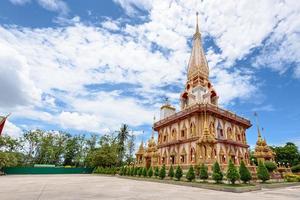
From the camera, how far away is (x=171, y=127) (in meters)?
33.2

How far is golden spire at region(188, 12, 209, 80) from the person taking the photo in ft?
119

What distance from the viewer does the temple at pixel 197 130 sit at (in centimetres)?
2648

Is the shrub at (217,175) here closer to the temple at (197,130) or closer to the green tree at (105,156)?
the temple at (197,130)

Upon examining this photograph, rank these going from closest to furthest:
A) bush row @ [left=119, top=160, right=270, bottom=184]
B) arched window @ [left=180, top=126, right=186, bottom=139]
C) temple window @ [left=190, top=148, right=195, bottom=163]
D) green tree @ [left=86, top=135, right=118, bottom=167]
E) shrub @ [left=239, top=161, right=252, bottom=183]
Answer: bush row @ [left=119, top=160, right=270, bottom=184], shrub @ [left=239, top=161, right=252, bottom=183], temple window @ [left=190, top=148, right=195, bottom=163], arched window @ [left=180, top=126, right=186, bottom=139], green tree @ [left=86, top=135, right=118, bottom=167]

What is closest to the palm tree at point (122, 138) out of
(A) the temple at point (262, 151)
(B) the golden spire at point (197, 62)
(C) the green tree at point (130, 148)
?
(C) the green tree at point (130, 148)

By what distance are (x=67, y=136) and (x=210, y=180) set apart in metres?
49.4

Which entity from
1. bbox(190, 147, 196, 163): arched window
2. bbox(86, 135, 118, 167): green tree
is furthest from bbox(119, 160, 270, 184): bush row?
bbox(86, 135, 118, 167): green tree

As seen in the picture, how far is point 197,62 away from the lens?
3762 centimetres

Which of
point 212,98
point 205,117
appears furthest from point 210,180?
point 212,98

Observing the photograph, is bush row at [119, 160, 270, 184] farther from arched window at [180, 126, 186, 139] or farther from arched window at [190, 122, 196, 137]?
arched window at [180, 126, 186, 139]

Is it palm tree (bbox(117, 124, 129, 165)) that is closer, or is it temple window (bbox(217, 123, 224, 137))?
temple window (bbox(217, 123, 224, 137))

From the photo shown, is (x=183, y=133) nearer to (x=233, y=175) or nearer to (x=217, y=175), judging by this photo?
(x=217, y=175)

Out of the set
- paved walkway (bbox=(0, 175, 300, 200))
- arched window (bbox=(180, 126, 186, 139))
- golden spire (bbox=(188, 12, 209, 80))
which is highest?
golden spire (bbox=(188, 12, 209, 80))

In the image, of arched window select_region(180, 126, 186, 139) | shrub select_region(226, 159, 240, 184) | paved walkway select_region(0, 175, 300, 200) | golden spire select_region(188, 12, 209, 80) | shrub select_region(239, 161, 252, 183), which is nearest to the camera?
paved walkway select_region(0, 175, 300, 200)
